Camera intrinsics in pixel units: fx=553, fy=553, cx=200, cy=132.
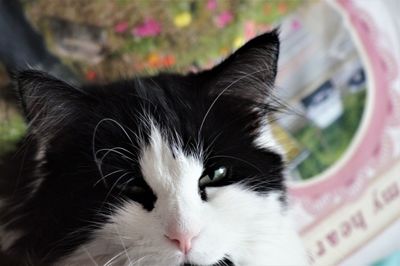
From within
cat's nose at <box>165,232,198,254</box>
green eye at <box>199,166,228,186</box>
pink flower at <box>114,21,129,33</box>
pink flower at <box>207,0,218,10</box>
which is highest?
pink flower at <box>207,0,218,10</box>

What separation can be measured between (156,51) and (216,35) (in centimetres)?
17

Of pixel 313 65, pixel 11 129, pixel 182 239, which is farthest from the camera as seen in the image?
pixel 313 65

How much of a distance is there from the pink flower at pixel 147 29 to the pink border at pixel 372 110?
522 mm

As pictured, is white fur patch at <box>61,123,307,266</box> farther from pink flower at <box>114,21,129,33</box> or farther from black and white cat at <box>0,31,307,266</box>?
pink flower at <box>114,21,129,33</box>

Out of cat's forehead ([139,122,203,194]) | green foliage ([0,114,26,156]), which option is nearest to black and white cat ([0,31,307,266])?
cat's forehead ([139,122,203,194])

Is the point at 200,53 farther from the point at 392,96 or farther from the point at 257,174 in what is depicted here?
→ the point at 257,174

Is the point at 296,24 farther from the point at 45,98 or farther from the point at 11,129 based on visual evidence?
the point at 45,98

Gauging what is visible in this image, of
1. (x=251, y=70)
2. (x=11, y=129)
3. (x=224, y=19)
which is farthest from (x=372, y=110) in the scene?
(x=11, y=129)

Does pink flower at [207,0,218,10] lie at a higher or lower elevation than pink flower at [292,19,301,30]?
higher

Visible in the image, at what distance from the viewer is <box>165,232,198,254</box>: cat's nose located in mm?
690

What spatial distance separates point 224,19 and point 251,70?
0.69 metres

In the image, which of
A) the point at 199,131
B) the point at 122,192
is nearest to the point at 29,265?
the point at 122,192

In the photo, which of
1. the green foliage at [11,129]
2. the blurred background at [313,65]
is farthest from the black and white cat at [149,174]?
the blurred background at [313,65]

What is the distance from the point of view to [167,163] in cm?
74
